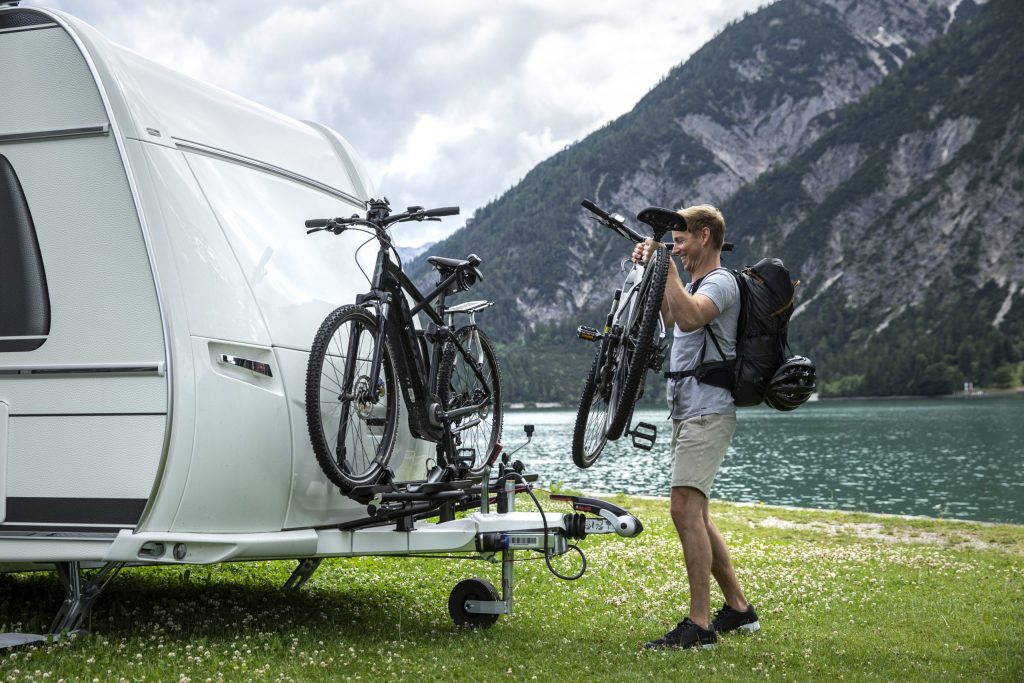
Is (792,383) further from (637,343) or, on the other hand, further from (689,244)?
(689,244)

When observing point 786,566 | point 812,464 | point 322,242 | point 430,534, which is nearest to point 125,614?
point 430,534

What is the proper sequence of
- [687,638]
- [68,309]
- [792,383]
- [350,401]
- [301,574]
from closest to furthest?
[68,309] → [350,401] → [687,638] → [792,383] → [301,574]

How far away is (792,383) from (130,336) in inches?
151

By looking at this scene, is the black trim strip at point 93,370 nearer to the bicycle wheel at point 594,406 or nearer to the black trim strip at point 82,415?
the black trim strip at point 82,415

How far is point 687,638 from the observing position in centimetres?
577

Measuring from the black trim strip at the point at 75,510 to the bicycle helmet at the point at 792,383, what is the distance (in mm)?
3698

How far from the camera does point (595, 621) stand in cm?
681

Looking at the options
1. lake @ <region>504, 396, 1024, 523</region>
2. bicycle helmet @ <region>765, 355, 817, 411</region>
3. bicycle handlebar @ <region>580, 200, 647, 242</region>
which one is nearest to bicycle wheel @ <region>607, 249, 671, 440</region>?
bicycle handlebar @ <region>580, 200, 647, 242</region>

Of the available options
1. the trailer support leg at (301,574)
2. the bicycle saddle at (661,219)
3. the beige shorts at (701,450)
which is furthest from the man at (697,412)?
the trailer support leg at (301,574)

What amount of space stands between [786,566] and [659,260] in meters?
5.14

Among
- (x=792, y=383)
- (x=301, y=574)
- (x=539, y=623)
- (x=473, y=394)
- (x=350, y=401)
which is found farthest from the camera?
(x=301, y=574)

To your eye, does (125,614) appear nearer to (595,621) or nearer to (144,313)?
(144,313)

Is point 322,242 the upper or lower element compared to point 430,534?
upper

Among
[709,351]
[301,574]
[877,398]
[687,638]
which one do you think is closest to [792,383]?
[709,351]
